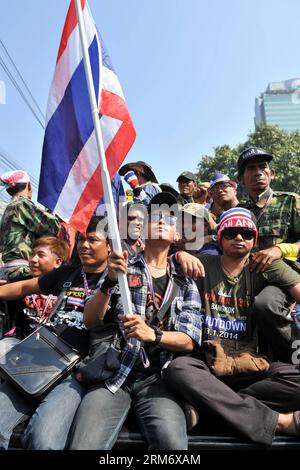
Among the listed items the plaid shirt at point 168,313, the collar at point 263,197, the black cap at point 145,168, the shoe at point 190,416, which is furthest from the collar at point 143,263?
the black cap at point 145,168

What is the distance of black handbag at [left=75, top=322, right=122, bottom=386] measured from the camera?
2.49 m

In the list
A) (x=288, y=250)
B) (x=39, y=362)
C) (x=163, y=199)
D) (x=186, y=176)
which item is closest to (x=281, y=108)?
(x=186, y=176)

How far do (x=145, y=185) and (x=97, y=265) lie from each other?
248 centimetres

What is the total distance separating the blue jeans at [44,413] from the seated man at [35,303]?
66cm

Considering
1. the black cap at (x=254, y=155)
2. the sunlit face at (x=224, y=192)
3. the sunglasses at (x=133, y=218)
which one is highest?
the black cap at (x=254, y=155)

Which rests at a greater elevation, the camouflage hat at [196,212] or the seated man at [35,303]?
the camouflage hat at [196,212]

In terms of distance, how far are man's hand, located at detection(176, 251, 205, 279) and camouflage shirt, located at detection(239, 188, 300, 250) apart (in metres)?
1.08

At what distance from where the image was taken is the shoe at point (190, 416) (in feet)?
7.54

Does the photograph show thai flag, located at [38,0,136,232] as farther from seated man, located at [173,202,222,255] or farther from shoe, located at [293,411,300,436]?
shoe, located at [293,411,300,436]

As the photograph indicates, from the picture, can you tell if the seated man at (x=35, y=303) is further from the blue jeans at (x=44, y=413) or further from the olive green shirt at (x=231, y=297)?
the olive green shirt at (x=231, y=297)

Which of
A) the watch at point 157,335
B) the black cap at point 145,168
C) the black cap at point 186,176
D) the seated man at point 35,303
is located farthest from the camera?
the black cap at point 186,176

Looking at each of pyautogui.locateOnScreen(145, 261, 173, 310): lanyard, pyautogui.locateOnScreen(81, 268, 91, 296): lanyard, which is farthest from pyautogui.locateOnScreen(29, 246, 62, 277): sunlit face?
pyautogui.locateOnScreen(145, 261, 173, 310): lanyard

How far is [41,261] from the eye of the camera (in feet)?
11.7
